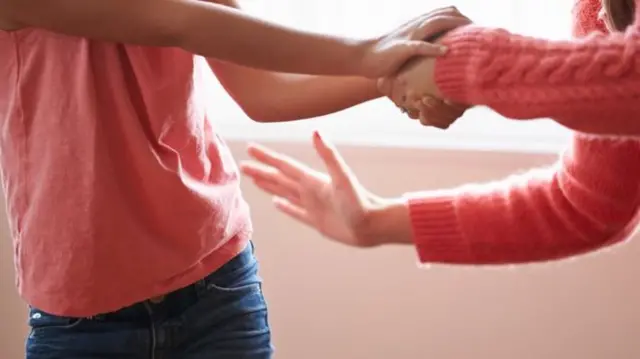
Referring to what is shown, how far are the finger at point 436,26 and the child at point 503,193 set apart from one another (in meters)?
0.02

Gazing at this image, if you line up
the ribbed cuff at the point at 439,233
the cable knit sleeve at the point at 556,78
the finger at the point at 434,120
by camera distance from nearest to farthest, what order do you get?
the cable knit sleeve at the point at 556,78 < the finger at the point at 434,120 < the ribbed cuff at the point at 439,233

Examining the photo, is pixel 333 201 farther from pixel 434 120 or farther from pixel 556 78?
pixel 556 78

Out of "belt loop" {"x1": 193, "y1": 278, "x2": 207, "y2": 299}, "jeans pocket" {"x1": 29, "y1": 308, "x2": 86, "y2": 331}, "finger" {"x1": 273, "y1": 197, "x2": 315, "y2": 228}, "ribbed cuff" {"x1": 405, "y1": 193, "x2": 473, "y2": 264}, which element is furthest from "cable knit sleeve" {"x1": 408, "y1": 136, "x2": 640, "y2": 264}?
"jeans pocket" {"x1": 29, "y1": 308, "x2": 86, "y2": 331}

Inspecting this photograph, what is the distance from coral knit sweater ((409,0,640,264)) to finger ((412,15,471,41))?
0.8 inches

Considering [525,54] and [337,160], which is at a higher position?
[525,54]

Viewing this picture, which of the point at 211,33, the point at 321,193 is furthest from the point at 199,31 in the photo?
the point at 321,193

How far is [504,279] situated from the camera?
4.66 ft

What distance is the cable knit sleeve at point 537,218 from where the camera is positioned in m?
0.90

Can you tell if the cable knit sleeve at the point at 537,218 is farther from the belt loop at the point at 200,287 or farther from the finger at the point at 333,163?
the belt loop at the point at 200,287

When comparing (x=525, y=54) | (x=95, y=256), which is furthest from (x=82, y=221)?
(x=525, y=54)

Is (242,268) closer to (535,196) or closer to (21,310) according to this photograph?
(535,196)

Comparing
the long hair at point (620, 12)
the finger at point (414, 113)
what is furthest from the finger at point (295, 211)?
the long hair at point (620, 12)

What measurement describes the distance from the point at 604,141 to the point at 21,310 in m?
1.07

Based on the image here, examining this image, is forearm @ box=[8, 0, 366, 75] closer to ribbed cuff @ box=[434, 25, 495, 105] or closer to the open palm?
ribbed cuff @ box=[434, 25, 495, 105]
